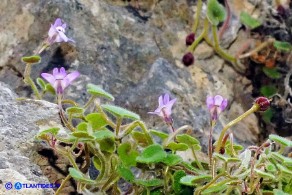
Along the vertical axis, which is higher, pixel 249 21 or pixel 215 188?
pixel 249 21

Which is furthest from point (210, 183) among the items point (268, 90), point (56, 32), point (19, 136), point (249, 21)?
point (249, 21)

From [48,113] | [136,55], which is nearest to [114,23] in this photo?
[136,55]

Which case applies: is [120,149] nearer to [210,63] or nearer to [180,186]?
[180,186]

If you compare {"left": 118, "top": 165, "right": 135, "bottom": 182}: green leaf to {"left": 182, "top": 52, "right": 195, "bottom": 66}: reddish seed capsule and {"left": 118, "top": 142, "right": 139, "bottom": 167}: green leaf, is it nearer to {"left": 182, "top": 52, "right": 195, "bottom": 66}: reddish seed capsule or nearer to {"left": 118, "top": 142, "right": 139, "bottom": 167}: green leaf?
{"left": 118, "top": 142, "right": 139, "bottom": 167}: green leaf

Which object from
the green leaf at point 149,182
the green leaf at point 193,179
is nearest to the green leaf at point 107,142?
the green leaf at point 149,182

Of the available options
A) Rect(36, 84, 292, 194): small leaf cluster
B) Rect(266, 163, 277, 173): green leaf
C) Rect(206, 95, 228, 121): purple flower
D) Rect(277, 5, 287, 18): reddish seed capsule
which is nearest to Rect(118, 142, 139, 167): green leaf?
Rect(36, 84, 292, 194): small leaf cluster

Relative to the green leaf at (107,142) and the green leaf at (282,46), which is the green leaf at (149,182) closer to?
the green leaf at (107,142)

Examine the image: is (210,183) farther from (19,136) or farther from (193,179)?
(19,136)
